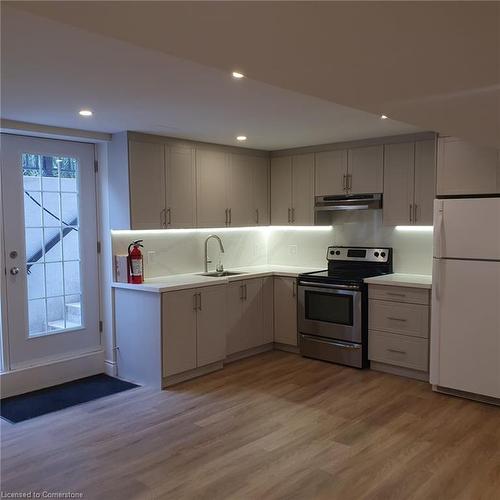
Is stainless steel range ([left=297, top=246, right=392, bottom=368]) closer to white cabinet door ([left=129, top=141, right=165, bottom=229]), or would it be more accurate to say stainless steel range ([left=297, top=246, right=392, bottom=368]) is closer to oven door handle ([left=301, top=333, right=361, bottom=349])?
oven door handle ([left=301, top=333, right=361, bottom=349])

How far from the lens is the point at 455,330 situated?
3955 mm

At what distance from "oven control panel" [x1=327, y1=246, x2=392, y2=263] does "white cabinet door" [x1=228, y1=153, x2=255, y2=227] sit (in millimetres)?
995

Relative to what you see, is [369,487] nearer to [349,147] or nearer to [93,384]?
[93,384]

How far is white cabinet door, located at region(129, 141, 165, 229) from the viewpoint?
14.6ft

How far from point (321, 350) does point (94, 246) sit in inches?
98.0

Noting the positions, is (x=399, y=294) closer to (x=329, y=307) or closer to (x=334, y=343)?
(x=329, y=307)

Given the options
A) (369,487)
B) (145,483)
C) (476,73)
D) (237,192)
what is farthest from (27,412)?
(476,73)

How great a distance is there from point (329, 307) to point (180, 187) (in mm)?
1912

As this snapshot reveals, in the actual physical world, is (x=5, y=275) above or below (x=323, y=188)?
below

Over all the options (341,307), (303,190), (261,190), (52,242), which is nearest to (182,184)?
(261,190)

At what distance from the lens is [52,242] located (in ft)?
14.5

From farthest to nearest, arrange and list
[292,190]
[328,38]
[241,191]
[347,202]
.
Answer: [292,190] < [241,191] < [347,202] < [328,38]

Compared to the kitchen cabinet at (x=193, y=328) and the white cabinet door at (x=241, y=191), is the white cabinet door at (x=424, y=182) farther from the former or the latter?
the kitchen cabinet at (x=193, y=328)

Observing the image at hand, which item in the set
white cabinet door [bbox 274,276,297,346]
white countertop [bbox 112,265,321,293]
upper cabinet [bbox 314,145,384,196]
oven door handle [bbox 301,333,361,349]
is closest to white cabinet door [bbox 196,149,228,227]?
white countertop [bbox 112,265,321,293]
